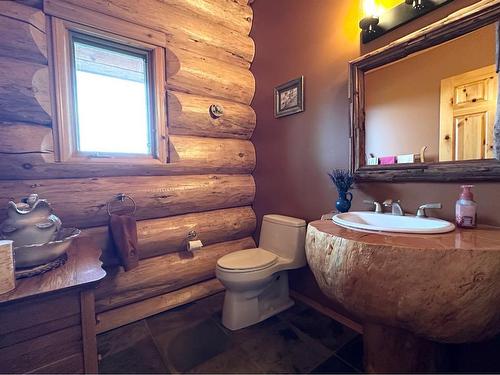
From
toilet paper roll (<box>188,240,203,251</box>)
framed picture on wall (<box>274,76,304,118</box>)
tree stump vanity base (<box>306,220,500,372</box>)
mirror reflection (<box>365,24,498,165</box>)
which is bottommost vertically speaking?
toilet paper roll (<box>188,240,203,251</box>)

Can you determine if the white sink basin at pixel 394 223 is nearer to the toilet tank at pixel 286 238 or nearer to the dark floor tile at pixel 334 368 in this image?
the toilet tank at pixel 286 238

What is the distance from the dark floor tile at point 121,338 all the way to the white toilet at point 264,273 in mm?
600

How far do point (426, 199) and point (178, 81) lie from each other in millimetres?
2023

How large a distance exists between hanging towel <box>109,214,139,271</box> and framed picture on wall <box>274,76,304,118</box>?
5.12 feet

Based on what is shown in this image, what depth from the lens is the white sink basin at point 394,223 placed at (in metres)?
1.00

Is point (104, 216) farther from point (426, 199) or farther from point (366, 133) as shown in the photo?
point (426, 199)

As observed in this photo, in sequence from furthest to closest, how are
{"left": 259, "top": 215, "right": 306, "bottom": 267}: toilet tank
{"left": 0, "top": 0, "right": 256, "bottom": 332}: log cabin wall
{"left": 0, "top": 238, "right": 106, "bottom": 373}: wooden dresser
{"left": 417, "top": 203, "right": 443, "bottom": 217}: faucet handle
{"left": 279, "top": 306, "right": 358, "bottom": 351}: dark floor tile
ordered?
{"left": 259, "top": 215, "right": 306, "bottom": 267}: toilet tank
{"left": 279, "top": 306, "right": 358, "bottom": 351}: dark floor tile
{"left": 0, "top": 0, "right": 256, "bottom": 332}: log cabin wall
{"left": 417, "top": 203, "right": 443, "bottom": 217}: faucet handle
{"left": 0, "top": 238, "right": 106, "bottom": 373}: wooden dresser

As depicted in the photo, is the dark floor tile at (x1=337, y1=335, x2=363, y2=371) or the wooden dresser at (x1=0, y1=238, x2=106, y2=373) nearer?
the wooden dresser at (x1=0, y1=238, x2=106, y2=373)

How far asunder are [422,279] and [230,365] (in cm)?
116

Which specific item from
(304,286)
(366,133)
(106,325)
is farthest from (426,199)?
(106,325)

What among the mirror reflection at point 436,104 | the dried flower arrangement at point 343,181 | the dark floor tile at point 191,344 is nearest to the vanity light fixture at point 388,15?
the mirror reflection at point 436,104

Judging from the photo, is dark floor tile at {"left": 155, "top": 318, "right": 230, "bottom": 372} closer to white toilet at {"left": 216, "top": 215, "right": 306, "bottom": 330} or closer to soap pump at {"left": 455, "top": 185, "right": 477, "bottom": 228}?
white toilet at {"left": 216, "top": 215, "right": 306, "bottom": 330}

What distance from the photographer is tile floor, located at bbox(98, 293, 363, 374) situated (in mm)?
1360

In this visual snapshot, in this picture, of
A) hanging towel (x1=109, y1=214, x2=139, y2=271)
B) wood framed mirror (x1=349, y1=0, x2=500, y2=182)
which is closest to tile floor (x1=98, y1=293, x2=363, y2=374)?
hanging towel (x1=109, y1=214, x2=139, y2=271)
